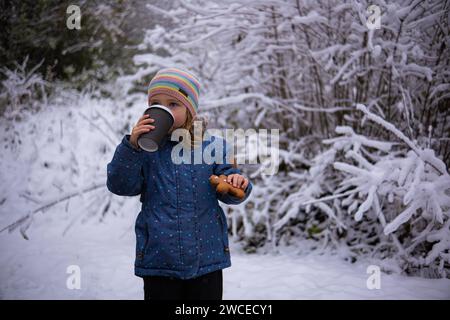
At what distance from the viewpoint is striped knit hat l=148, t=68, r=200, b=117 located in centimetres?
150

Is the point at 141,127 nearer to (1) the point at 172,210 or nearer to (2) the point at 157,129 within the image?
(2) the point at 157,129

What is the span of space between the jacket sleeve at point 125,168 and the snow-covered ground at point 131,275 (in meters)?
1.65

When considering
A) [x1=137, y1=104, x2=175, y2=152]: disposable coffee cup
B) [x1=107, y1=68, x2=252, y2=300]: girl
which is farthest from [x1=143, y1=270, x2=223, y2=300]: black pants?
[x1=137, y1=104, x2=175, y2=152]: disposable coffee cup

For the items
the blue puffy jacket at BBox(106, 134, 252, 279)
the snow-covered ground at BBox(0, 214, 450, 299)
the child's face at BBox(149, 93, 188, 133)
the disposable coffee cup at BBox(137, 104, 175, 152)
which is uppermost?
the child's face at BBox(149, 93, 188, 133)

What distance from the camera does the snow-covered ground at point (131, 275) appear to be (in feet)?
8.96

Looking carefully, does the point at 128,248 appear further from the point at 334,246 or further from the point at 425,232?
the point at 425,232

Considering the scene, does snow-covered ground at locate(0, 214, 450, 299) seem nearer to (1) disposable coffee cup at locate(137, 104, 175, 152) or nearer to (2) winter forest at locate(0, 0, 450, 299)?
(2) winter forest at locate(0, 0, 450, 299)

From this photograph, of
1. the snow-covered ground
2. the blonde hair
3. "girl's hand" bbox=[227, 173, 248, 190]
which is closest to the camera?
"girl's hand" bbox=[227, 173, 248, 190]

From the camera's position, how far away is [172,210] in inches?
58.5

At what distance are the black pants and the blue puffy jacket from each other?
49 mm

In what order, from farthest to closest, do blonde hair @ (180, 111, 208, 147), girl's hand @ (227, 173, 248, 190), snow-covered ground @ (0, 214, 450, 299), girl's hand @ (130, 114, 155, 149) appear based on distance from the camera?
snow-covered ground @ (0, 214, 450, 299) < blonde hair @ (180, 111, 208, 147) < girl's hand @ (227, 173, 248, 190) < girl's hand @ (130, 114, 155, 149)

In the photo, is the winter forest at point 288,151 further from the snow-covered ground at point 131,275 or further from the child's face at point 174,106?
the child's face at point 174,106

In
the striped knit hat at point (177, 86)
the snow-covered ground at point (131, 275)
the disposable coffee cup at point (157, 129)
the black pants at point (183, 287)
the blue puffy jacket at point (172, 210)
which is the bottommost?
the snow-covered ground at point (131, 275)

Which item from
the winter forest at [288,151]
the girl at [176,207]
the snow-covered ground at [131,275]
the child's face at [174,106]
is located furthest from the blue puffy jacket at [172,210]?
the snow-covered ground at [131,275]
